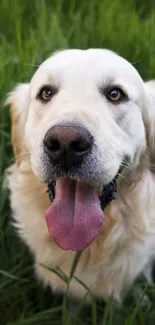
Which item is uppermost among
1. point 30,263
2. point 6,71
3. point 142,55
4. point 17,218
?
point 142,55

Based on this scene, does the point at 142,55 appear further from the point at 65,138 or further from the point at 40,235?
the point at 65,138

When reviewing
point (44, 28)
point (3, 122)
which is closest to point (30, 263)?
point (3, 122)

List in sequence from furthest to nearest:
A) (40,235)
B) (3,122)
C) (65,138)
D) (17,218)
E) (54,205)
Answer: (3,122)
(17,218)
(40,235)
(54,205)
(65,138)

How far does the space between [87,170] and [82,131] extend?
0.19 meters

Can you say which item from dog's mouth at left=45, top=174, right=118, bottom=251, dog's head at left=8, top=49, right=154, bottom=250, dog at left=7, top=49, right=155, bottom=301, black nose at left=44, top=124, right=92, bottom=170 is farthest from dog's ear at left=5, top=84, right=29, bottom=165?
black nose at left=44, top=124, right=92, bottom=170

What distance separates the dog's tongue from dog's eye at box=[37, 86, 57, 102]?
1.41ft

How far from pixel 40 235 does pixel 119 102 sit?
834 millimetres

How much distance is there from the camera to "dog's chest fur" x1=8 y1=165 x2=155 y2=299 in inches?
96.5

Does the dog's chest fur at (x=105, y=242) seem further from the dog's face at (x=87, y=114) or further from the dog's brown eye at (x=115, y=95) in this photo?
the dog's brown eye at (x=115, y=95)

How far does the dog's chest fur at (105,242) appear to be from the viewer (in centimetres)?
245

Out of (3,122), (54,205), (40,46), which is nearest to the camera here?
(54,205)

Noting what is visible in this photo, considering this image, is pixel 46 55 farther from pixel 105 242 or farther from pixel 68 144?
pixel 68 144

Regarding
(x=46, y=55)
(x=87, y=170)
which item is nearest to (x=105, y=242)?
(x=87, y=170)

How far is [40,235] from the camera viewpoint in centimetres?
257
